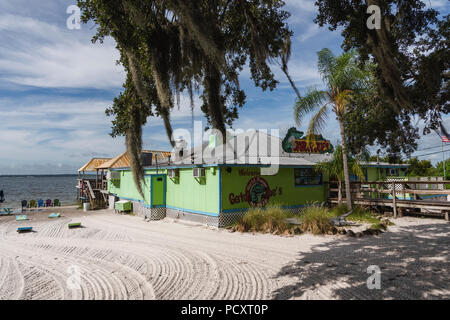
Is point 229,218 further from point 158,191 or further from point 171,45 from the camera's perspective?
point 171,45

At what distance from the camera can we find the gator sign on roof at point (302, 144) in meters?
16.0

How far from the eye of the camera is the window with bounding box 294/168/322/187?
50.0 ft

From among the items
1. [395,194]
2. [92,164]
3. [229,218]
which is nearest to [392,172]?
[395,194]

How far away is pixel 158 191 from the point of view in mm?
15797

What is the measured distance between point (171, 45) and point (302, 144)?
40.4 feet

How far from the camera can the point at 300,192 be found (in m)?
15.2

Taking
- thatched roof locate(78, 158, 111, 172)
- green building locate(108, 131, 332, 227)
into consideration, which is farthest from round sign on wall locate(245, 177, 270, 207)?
thatched roof locate(78, 158, 111, 172)

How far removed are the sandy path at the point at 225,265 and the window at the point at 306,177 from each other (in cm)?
507

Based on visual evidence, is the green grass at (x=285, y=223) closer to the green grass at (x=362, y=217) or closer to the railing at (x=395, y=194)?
the green grass at (x=362, y=217)

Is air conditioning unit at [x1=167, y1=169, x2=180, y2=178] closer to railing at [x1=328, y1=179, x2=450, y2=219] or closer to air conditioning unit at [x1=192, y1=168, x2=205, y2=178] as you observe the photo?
air conditioning unit at [x1=192, y1=168, x2=205, y2=178]
